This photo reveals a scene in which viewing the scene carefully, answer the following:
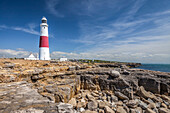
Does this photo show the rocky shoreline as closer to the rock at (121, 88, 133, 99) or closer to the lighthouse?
the rock at (121, 88, 133, 99)

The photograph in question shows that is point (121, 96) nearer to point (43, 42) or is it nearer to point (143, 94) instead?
point (143, 94)

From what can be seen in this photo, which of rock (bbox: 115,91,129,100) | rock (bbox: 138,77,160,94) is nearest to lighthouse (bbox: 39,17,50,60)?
rock (bbox: 115,91,129,100)

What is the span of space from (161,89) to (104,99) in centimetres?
857

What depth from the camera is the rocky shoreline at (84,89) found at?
6516 mm

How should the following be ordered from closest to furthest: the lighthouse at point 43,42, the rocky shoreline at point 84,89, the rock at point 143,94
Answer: the rocky shoreline at point 84,89, the rock at point 143,94, the lighthouse at point 43,42

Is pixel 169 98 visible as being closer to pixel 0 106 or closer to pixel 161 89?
pixel 161 89

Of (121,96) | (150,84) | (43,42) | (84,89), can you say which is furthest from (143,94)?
(43,42)

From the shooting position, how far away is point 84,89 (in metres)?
12.7

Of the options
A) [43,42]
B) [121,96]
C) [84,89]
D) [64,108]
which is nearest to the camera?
[64,108]

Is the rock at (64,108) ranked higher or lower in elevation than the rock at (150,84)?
higher

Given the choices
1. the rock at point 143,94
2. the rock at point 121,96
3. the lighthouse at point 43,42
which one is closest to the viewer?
the rock at point 121,96

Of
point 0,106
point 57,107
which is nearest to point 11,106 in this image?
point 0,106

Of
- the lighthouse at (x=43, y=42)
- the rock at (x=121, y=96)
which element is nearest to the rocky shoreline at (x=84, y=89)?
the rock at (x=121, y=96)

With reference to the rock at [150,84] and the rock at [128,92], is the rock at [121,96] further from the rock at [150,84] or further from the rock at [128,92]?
the rock at [150,84]
